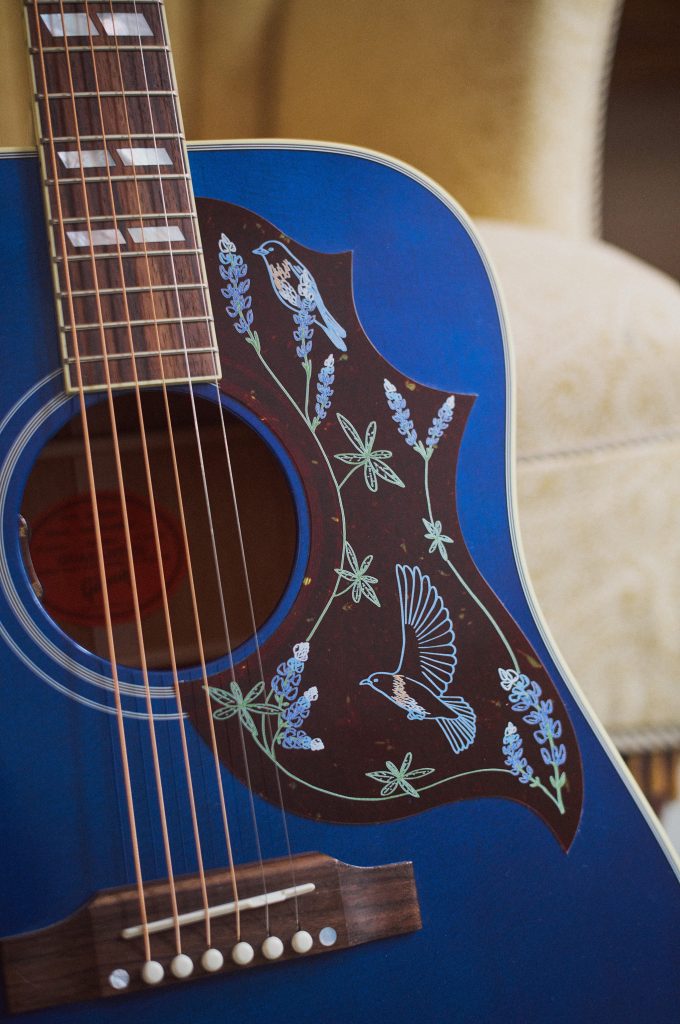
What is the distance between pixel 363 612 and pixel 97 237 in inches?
13.6

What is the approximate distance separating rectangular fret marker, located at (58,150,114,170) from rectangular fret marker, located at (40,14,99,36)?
0.12 meters

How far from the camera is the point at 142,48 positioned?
0.69 metres

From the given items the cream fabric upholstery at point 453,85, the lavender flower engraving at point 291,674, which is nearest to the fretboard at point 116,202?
the lavender flower engraving at point 291,674

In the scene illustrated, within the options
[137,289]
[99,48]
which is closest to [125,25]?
[99,48]

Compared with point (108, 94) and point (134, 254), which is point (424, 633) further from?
point (108, 94)

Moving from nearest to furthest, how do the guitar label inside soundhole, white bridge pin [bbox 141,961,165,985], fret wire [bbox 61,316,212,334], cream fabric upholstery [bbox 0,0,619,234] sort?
white bridge pin [bbox 141,961,165,985], fret wire [bbox 61,316,212,334], the guitar label inside soundhole, cream fabric upholstery [bbox 0,0,619,234]

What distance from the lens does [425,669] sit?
2.00 feet

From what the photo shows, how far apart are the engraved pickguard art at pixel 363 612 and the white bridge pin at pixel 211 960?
99 millimetres

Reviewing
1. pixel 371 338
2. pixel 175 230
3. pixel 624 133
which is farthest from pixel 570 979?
pixel 624 133

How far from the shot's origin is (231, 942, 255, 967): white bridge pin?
513mm

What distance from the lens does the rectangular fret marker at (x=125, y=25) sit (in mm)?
689

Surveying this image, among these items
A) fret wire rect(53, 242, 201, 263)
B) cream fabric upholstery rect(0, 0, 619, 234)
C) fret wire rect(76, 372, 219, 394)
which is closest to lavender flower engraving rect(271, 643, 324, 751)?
fret wire rect(76, 372, 219, 394)

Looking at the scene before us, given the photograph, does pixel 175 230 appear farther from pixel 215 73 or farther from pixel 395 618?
pixel 215 73

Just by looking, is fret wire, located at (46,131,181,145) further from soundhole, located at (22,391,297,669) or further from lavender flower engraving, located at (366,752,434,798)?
lavender flower engraving, located at (366,752,434,798)
